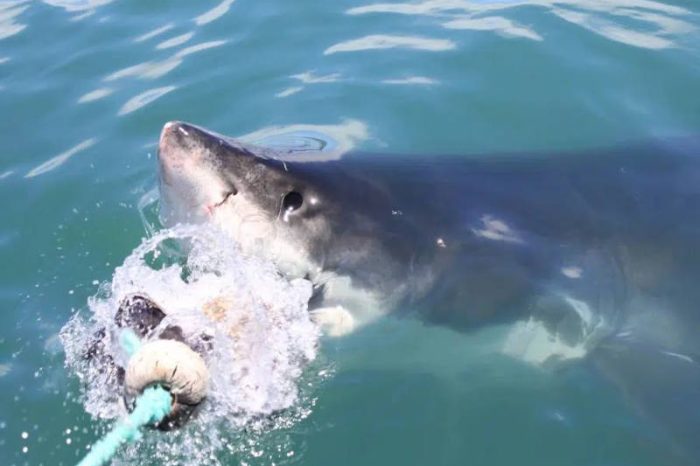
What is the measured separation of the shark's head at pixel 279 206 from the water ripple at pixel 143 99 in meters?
2.80

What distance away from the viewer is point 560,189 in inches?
133

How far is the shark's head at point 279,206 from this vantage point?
9.28 feet

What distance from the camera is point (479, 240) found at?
3158 mm

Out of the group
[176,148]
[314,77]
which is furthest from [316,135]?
[176,148]

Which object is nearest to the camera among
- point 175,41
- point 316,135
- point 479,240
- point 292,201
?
point 292,201

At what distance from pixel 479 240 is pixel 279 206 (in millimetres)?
692

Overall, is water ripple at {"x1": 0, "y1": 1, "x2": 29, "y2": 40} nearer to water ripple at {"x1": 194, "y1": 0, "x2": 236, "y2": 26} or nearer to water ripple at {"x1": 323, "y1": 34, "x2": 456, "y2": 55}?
water ripple at {"x1": 194, "y1": 0, "x2": 236, "y2": 26}

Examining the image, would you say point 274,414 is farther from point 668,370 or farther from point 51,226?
point 51,226

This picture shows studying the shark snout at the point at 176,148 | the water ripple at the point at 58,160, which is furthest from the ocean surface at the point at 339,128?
the shark snout at the point at 176,148

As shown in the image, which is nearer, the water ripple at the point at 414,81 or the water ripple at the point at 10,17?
the water ripple at the point at 414,81

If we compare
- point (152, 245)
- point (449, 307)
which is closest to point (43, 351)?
point (152, 245)

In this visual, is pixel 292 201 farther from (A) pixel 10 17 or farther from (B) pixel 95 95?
(A) pixel 10 17

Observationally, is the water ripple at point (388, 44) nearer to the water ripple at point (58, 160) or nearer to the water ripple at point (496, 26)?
the water ripple at point (496, 26)

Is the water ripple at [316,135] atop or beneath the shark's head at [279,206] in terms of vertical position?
beneath
